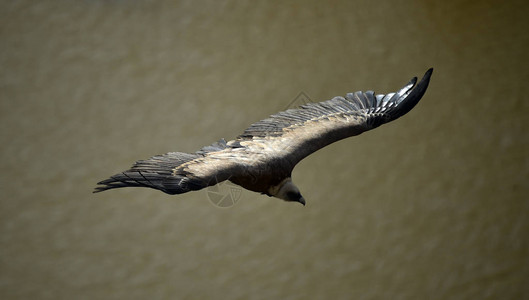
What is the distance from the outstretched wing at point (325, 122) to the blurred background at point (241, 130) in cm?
140

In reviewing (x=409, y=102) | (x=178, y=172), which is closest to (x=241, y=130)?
(x=409, y=102)

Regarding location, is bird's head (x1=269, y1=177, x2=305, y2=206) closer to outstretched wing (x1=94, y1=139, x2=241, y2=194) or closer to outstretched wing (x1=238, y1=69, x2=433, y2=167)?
outstretched wing (x1=238, y1=69, x2=433, y2=167)

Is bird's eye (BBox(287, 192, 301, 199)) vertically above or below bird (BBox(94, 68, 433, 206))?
below

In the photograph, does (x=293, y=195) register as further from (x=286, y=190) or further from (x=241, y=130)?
(x=241, y=130)

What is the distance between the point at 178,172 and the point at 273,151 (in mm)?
625

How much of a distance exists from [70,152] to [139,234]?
706 mm

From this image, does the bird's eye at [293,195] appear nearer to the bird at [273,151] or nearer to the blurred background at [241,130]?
the bird at [273,151]

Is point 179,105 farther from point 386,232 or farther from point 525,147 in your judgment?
point 525,147

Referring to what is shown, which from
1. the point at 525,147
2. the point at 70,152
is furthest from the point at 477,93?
the point at 70,152

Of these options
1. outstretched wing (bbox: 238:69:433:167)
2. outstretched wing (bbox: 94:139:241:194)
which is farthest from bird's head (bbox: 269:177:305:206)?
outstretched wing (bbox: 94:139:241:194)

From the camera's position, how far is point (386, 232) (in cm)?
518

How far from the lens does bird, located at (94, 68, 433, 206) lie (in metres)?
2.45

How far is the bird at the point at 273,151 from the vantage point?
8.04ft

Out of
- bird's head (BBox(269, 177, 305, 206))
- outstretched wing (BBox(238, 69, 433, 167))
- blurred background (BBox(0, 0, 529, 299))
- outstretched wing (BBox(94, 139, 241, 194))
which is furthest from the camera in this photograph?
blurred background (BBox(0, 0, 529, 299))
